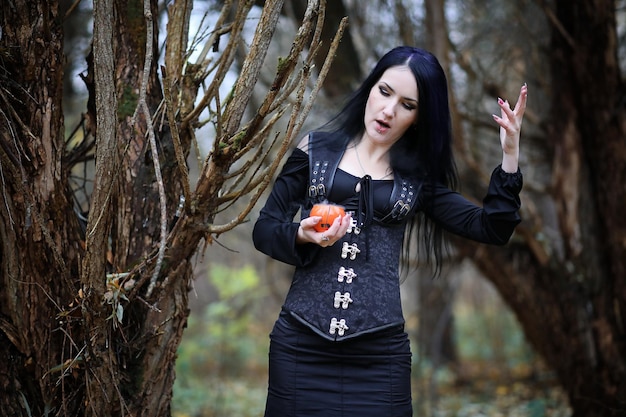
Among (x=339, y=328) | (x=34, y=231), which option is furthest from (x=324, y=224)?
(x=34, y=231)

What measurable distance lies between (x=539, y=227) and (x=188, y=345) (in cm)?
583

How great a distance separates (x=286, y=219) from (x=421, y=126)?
60 centimetres

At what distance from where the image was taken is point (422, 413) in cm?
555

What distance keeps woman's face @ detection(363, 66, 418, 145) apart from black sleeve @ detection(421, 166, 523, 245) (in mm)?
255

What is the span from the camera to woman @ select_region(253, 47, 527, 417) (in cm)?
→ 211

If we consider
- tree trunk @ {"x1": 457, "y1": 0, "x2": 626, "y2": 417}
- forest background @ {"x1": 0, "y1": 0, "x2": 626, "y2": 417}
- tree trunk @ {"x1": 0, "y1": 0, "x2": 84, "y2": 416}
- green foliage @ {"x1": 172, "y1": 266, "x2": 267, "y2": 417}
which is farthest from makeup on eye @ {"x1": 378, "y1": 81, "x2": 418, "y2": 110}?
green foliage @ {"x1": 172, "y1": 266, "x2": 267, "y2": 417}

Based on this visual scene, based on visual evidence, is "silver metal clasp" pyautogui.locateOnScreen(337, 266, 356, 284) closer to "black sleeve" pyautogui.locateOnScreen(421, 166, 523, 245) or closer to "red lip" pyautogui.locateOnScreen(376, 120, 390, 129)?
"black sleeve" pyautogui.locateOnScreen(421, 166, 523, 245)

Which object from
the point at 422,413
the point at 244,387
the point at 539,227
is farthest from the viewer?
the point at 244,387

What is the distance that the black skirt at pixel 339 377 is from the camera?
2.09 m

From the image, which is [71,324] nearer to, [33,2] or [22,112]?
[22,112]

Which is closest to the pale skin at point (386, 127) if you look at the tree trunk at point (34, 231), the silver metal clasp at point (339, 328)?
the silver metal clasp at point (339, 328)

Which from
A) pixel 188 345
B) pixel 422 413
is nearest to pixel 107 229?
pixel 422 413

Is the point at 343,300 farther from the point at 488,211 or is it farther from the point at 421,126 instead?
the point at 421,126

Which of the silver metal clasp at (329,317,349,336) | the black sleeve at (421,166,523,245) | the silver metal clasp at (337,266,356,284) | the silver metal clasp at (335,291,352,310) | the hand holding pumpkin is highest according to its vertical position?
the black sleeve at (421,166,523,245)
